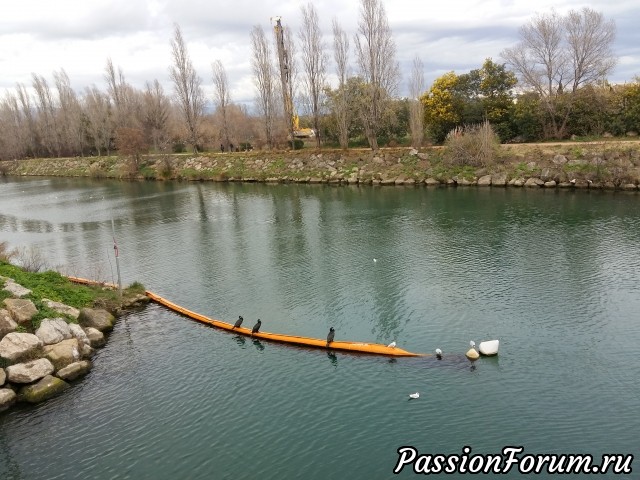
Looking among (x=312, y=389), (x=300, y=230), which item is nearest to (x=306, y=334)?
(x=312, y=389)

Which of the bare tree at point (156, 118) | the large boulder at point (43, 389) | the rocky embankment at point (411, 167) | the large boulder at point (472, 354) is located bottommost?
the large boulder at point (472, 354)

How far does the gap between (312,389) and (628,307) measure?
46.6ft

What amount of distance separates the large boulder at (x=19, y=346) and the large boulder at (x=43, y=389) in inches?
48.6

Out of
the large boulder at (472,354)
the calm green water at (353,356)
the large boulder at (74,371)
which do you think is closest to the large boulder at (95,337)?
the calm green water at (353,356)

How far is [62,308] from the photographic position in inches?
845

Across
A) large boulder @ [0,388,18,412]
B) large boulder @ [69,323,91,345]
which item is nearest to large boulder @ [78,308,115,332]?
large boulder @ [69,323,91,345]

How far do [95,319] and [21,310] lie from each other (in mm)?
3094

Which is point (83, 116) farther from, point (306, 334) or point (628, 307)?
point (628, 307)

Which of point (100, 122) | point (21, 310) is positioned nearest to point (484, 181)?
point (21, 310)

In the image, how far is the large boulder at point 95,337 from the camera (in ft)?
68.6

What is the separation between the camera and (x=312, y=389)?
1695cm

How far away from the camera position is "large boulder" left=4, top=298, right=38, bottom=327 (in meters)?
19.5

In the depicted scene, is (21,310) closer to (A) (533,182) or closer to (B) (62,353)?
(B) (62,353)

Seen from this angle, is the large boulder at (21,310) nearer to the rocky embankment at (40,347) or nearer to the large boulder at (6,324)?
the rocky embankment at (40,347)
